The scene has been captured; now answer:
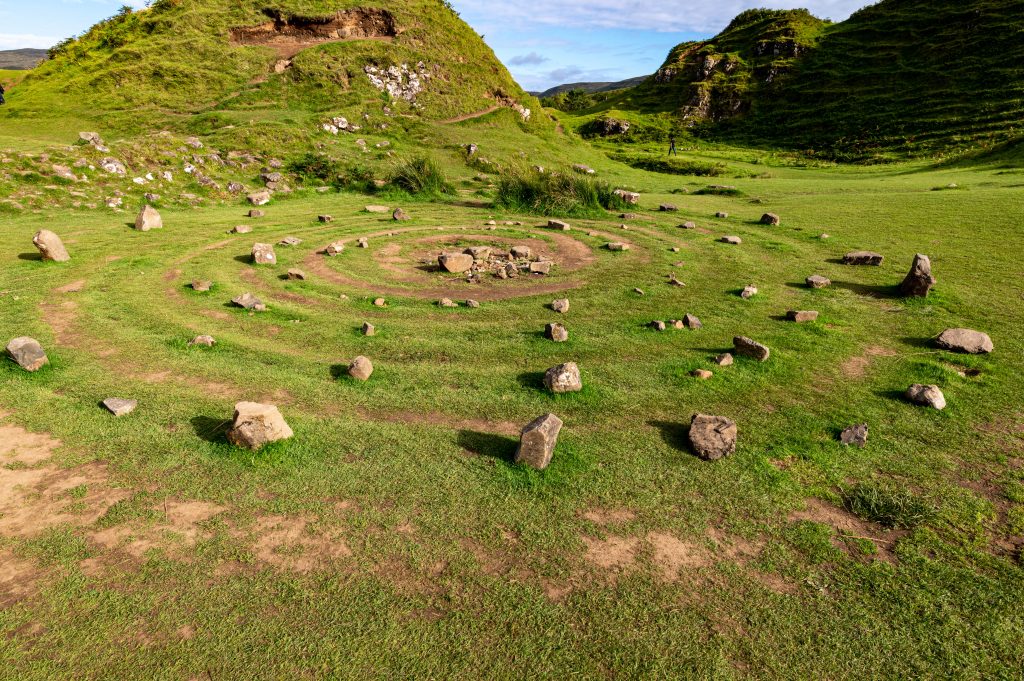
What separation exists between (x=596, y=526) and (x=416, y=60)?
50784 mm

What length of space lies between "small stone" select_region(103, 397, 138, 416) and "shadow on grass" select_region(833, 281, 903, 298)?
1481 centimetres

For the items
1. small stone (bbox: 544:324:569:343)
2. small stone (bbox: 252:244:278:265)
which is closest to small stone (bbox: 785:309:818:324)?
small stone (bbox: 544:324:569:343)

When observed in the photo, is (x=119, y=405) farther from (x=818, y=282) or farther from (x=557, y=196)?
(x=557, y=196)

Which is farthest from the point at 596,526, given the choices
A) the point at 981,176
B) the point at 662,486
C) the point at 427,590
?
the point at 981,176

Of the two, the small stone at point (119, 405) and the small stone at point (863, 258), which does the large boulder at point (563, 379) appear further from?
the small stone at point (863, 258)

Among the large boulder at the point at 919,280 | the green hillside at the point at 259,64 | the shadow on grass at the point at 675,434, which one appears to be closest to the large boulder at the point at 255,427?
the shadow on grass at the point at 675,434

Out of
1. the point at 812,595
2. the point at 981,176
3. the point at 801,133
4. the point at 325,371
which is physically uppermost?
the point at 801,133

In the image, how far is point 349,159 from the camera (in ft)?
101

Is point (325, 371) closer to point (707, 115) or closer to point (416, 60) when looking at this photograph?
point (416, 60)

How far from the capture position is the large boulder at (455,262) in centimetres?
1458

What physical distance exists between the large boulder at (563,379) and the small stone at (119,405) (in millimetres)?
5948

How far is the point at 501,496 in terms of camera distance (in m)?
5.75

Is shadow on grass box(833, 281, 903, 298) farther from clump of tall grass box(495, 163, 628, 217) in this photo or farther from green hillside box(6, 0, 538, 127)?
green hillside box(6, 0, 538, 127)

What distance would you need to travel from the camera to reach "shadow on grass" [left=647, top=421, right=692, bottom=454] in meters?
6.63
